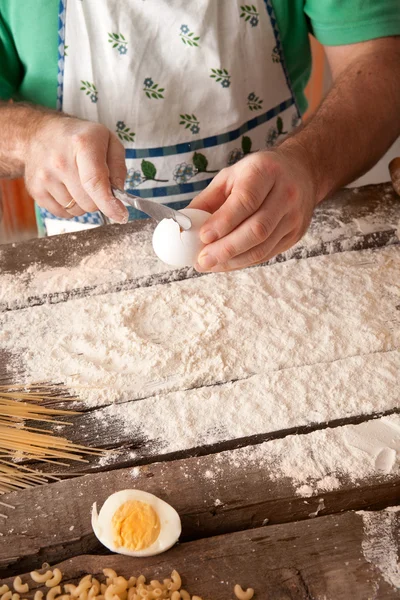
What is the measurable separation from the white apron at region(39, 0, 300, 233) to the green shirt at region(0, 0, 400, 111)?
4 centimetres

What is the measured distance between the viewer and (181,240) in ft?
3.56

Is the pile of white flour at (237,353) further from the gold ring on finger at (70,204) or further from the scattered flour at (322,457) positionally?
the gold ring on finger at (70,204)

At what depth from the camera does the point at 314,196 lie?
4.13ft

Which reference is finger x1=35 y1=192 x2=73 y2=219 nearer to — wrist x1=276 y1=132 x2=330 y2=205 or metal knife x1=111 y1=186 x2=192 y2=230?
metal knife x1=111 y1=186 x2=192 y2=230

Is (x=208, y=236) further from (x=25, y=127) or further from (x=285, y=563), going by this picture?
(x=25, y=127)

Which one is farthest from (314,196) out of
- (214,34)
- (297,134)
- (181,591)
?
(181,591)

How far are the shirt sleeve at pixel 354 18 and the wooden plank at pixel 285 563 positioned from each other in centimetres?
123

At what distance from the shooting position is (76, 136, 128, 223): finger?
3.76 feet

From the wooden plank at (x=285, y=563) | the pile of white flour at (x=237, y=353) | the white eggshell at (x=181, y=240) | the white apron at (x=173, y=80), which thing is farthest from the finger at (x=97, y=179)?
the wooden plank at (x=285, y=563)

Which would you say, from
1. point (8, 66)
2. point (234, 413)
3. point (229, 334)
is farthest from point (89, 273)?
point (8, 66)

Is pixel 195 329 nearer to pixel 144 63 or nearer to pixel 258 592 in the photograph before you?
pixel 258 592

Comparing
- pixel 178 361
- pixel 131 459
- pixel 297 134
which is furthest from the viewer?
pixel 297 134

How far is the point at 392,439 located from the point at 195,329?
1.35ft

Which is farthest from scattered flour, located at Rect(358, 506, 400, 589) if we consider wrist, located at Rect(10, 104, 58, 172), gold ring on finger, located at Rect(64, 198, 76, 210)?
wrist, located at Rect(10, 104, 58, 172)
